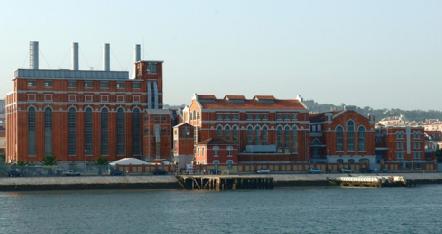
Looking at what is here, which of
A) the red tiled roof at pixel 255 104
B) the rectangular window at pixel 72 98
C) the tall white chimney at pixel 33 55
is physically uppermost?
the tall white chimney at pixel 33 55

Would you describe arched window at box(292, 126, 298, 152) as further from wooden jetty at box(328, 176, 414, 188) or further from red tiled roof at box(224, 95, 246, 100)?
wooden jetty at box(328, 176, 414, 188)

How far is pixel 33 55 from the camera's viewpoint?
620 feet

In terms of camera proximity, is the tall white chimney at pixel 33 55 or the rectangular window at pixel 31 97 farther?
the tall white chimney at pixel 33 55

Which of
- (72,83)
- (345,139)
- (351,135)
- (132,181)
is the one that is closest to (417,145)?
(351,135)

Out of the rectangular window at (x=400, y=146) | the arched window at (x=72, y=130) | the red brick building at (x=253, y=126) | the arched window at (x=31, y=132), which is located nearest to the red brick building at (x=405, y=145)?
the rectangular window at (x=400, y=146)

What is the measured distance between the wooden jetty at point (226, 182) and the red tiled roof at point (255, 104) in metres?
28.9

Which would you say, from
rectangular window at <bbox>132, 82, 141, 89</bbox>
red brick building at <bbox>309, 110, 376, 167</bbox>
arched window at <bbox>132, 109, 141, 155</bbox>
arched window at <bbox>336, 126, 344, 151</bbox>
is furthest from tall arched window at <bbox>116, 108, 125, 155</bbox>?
arched window at <bbox>336, 126, 344, 151</bbox>

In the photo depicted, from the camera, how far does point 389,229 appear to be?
86.6m

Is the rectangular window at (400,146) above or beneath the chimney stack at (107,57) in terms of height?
beneath

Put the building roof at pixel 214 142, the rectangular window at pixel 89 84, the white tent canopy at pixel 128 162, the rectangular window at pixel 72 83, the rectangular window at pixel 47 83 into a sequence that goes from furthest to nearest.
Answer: the rectangular window at pixel 89 84 → the rectangular window at pixel 72 83 → the rectangular window at pixel 47 83 → the building roof at pixel 214 142 → the white tent canopy at pixel 128 162

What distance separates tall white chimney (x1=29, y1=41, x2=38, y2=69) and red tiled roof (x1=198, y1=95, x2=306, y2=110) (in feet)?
108

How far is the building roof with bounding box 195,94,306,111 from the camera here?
176875mm

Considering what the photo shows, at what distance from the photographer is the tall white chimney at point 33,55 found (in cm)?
18838

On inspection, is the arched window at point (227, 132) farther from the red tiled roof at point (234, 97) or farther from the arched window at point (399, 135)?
the arched window at point (399, 135)
